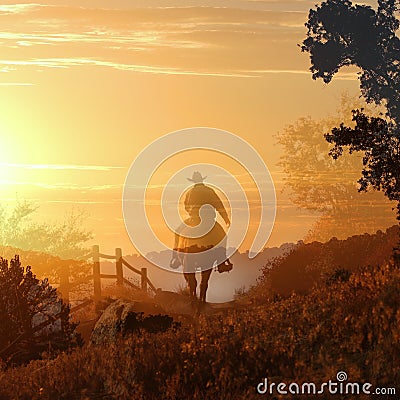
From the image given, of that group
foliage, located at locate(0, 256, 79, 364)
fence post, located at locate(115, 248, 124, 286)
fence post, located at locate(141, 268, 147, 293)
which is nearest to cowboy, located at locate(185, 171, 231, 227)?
foliage, located at locate(0, 256, 79, 364)

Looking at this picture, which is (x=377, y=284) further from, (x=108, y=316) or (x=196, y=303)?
(x=196, y=303)

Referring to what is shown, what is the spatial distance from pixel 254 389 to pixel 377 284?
385cm

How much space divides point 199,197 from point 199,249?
1832mm

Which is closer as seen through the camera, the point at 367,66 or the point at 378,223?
the point at 367,66

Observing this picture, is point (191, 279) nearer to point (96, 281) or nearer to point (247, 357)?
point (96, 281)

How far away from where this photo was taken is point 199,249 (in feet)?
84.1

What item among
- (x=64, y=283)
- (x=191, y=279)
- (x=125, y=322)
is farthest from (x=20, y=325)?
(x=64, y=283)

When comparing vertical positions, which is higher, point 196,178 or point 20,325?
point 196,178

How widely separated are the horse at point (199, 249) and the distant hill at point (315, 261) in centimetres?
591

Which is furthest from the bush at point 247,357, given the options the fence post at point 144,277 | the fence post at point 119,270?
the fence post at point 144,277

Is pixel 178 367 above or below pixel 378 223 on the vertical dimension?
below

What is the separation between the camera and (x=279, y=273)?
33.7 metres

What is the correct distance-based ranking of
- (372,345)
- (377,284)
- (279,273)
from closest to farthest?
(372,345) → (377,284) → (279,273)

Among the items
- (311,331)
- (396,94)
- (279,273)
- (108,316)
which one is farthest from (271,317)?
(396,94)
